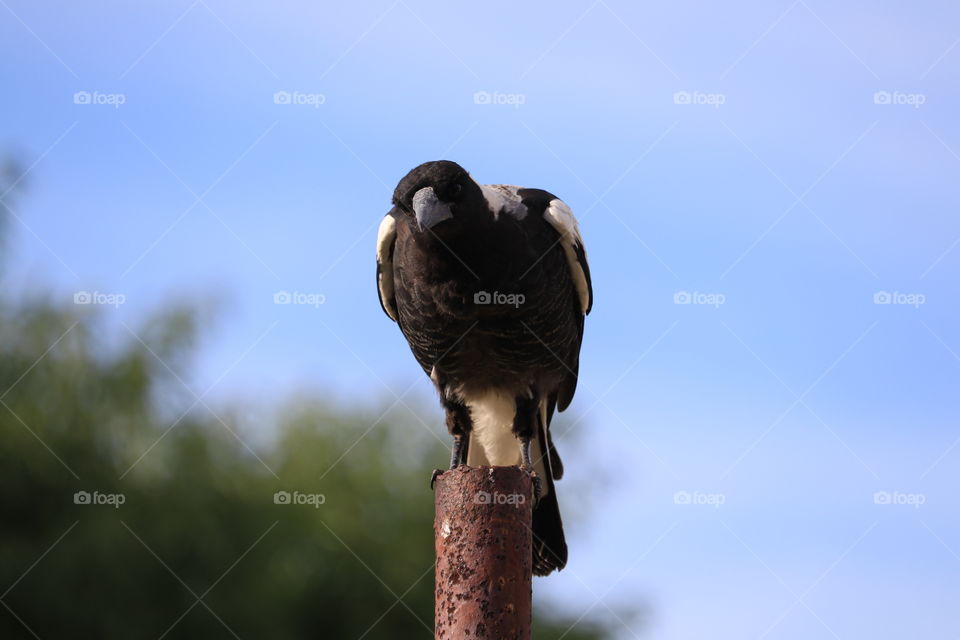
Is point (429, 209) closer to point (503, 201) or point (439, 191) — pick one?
point (439, 191)

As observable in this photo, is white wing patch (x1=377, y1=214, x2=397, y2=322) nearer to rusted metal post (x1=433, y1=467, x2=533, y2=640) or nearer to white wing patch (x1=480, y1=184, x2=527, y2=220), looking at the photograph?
white wing patch (x1=480, y1=184, x2=527, y2=220)

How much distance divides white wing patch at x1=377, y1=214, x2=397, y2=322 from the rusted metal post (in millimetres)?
1641

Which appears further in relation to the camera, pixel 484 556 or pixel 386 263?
pixel 386 263

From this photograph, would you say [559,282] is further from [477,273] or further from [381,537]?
[381,537]

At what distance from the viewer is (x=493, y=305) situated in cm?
382

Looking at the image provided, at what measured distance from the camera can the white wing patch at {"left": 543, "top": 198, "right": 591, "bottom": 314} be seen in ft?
13.6

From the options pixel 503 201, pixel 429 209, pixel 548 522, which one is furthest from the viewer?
pixel 548 522

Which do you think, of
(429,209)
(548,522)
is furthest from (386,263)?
(548,522)

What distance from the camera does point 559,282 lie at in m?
4.12

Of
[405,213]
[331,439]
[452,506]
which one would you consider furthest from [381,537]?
[452,506]

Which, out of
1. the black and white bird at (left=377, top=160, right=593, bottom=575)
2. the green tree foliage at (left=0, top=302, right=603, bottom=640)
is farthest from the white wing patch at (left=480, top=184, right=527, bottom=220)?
the green tree foliage at (left=0, top=302, right=603, bottom=640)

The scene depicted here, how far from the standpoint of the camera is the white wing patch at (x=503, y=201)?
3.90m

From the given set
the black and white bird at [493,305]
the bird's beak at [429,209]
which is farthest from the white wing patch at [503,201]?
the bird's beak at [429,209]

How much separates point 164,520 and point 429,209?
7.17 m
